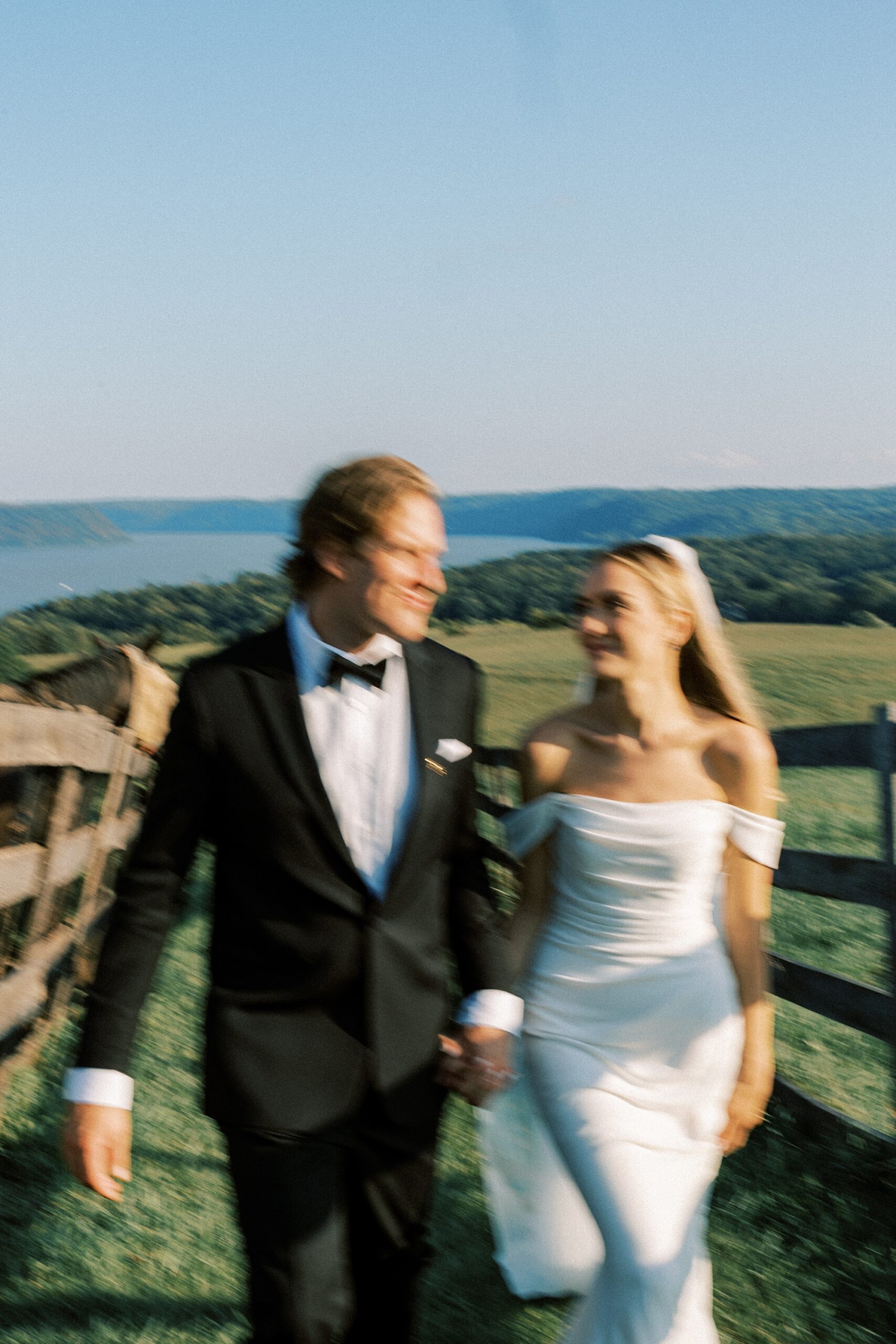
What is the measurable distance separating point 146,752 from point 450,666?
4481 millimetres

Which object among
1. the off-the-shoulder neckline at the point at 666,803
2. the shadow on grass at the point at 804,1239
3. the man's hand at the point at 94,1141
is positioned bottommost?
the shadow on grass at the point at 804,1239

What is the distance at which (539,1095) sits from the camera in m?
2.54

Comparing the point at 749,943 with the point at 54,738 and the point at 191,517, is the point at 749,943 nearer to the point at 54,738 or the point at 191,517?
the point at 54,738

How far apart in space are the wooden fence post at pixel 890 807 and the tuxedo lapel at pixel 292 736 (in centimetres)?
198

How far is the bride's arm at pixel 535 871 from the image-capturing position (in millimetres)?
2721

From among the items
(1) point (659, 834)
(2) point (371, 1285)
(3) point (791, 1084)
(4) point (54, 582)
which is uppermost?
(4) point (54, 582)

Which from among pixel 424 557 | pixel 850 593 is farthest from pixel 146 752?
pixel 850 593

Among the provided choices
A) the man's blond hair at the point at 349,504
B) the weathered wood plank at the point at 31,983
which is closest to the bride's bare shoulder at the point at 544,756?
the man's blond hair at the point at 349,504

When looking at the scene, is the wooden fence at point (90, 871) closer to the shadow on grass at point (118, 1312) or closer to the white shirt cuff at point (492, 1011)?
the white shirt cuff at point (492, 1011)

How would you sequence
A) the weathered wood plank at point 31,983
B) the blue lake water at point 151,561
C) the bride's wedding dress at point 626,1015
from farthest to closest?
1. the blue lake water at point 151,561
2. the weathered wood plank at point 31,983
3. the bride's wedding dress at point 626,1015

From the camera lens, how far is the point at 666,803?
263 centimetres

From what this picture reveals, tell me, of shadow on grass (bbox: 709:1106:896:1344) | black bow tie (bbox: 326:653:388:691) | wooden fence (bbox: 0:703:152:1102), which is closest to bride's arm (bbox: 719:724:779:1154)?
shadow on grass (bbox: 709:1106:896:1344)

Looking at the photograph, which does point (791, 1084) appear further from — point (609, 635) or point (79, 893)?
point (79, 893)

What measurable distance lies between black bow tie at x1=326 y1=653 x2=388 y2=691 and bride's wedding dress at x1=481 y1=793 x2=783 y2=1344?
0.84 m
